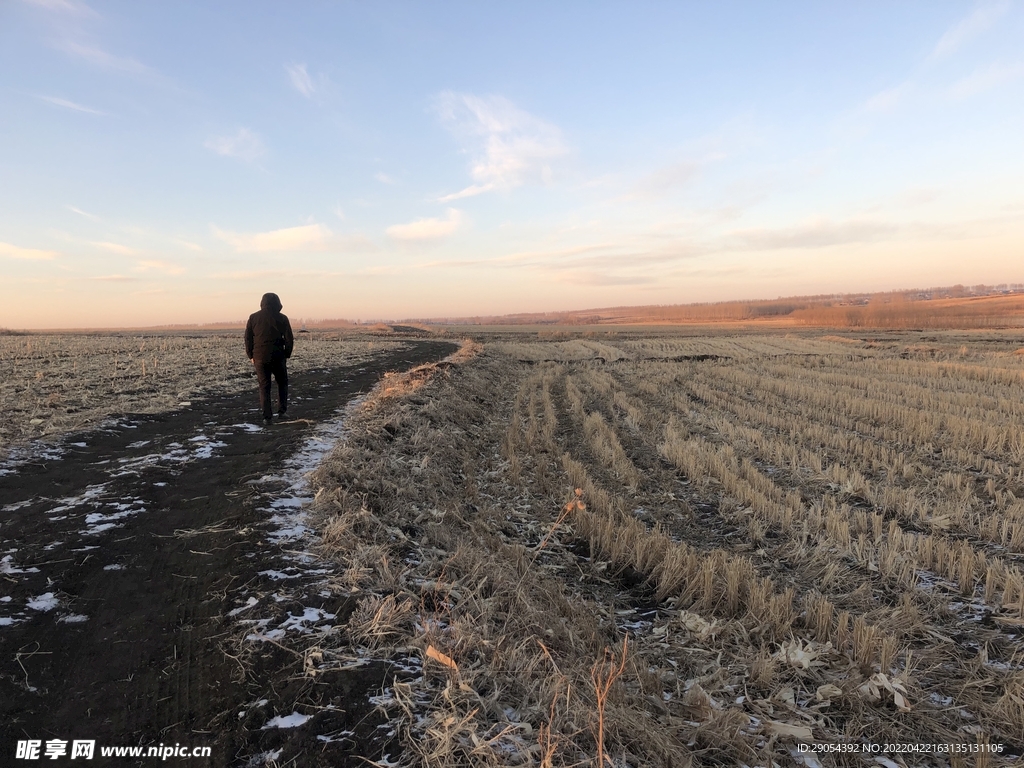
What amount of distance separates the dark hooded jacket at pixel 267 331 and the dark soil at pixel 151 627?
277 cm

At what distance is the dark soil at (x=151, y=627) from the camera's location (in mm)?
2691

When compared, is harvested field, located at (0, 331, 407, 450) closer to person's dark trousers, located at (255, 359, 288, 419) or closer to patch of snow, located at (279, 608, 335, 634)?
person's dark trousers, located at (255, 359, 288, 419)

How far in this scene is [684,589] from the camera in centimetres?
501

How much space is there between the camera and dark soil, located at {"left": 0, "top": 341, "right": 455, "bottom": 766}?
269cm

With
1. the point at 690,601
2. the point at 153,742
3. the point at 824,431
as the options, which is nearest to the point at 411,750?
the point at 153,742

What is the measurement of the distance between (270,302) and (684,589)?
8201 millimetres

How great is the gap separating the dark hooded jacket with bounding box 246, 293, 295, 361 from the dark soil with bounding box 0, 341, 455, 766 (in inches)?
109

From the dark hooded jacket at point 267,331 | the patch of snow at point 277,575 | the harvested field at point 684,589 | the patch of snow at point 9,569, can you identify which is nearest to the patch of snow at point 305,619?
the harvested field at point 684,589

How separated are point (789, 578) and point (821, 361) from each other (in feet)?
84.7

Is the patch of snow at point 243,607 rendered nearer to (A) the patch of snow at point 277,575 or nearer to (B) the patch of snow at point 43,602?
(A) the patch of snow at point 277,575

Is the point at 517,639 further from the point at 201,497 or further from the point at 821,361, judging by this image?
the point at 821,361

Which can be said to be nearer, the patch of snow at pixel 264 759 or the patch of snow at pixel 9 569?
the patch of snow at pixel 264 759

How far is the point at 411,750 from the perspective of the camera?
2.57 meters

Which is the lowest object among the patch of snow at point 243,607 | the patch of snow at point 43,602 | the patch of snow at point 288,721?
the patch of snow at point 288,721
